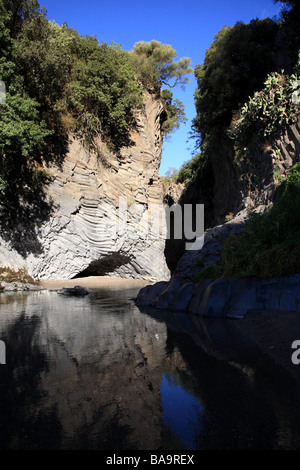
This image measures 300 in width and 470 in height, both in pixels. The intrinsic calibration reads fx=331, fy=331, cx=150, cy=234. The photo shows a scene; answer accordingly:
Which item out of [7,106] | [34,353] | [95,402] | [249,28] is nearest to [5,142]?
[7,106]

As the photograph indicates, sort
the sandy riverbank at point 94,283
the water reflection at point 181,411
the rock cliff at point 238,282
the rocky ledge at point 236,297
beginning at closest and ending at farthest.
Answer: the water reflection at point 181,411 < the rocky ledge at point 236,297 < the rock cliff at point 238,282 < the sandy riverbank at point 94,283

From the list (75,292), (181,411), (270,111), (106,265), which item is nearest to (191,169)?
(106,265)

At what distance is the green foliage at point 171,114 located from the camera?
2862 centimetres

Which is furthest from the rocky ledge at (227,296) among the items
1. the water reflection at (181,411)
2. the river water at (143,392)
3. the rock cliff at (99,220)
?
the rock cliff at (99,220)

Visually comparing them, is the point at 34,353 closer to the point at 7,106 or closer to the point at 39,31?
the point at 7,106

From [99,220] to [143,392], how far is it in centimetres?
1593

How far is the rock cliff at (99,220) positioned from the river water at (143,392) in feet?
37.2

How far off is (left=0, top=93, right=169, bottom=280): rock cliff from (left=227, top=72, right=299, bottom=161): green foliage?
666cm

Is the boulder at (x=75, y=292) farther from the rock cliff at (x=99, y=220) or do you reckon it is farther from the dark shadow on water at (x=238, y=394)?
the dark shadow on water at (x=238, y=394)

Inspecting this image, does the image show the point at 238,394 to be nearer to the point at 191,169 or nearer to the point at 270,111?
the point at 270,111

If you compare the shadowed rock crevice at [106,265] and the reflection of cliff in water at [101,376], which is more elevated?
the shadowed rock crevice at [106,265]

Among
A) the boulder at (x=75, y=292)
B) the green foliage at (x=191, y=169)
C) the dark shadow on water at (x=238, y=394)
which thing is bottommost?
the dark shadow on water at (x=238, y=394)

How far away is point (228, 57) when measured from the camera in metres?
20.5

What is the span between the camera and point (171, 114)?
2958cm
